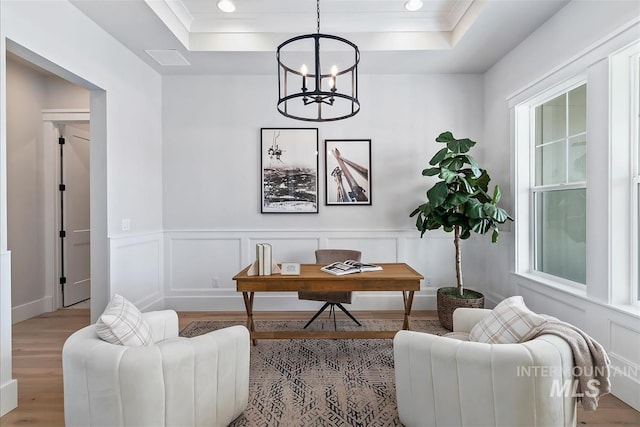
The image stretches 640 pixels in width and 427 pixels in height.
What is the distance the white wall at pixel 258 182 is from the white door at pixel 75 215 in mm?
1310

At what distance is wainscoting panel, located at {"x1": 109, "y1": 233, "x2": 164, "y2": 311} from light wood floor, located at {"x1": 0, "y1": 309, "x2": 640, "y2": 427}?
0.49 metres

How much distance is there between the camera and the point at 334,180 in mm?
4051

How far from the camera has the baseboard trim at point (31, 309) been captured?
361cm

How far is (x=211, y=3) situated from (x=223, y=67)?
76cm

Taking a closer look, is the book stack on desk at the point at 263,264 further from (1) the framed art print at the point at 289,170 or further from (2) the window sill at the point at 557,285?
(2) the window sill at the point at 557,285

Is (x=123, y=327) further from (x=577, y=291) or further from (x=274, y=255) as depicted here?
(x=577, y=291)

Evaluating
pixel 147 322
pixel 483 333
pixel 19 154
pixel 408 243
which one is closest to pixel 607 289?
pixel 483 333

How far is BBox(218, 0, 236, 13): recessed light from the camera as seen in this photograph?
9.88 feet

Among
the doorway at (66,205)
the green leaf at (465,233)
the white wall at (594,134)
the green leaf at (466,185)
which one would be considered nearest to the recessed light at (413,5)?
the white wall at (594,134)

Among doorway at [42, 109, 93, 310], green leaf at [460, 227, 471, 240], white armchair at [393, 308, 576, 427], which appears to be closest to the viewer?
white armchair at [393, 308, 576, 427]

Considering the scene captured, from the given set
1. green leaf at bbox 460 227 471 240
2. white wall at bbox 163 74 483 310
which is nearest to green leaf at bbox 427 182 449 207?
green leaf at bbox 460 227 471 240

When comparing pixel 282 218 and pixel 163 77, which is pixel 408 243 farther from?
pixel 163 77

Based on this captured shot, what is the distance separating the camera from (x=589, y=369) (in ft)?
4.79

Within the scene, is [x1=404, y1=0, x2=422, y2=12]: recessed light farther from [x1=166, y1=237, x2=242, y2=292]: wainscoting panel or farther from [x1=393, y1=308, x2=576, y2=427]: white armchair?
[x1=166, y1=237, x2=242, y2=292]: wainscoting panel
